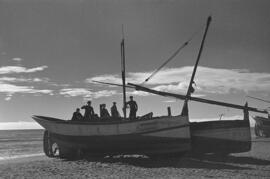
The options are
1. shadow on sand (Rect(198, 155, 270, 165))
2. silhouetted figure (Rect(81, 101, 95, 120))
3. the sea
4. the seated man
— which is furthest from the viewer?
the sea

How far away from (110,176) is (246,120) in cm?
1092

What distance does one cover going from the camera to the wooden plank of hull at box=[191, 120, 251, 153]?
20.2 metres

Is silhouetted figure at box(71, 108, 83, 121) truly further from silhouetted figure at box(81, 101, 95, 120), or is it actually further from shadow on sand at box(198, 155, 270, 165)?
shadow on sand at box(198, 155, 270, 165)

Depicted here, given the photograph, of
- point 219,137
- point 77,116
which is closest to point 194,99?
point 219,137

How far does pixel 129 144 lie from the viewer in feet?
62.4

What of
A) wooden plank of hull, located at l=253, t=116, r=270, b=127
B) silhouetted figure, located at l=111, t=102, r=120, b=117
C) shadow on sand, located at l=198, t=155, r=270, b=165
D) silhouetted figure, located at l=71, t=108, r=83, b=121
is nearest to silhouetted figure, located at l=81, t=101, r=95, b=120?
silhouetted figure, located at l=71, t=108, r=83, b=121

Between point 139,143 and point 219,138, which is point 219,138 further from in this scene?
point 139,143

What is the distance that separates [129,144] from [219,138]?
17.2ft

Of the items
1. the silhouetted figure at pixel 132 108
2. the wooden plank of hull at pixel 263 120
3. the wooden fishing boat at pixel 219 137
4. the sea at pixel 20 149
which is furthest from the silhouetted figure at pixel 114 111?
the wooden plank of hull at pixel 263 120

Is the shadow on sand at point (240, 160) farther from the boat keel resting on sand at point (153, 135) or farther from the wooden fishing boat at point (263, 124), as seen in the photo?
the wooden fishing boat at point (263, 124)

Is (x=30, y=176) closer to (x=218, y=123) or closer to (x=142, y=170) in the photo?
(x=142, y=170)

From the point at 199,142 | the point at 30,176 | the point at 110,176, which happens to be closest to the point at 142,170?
the point at 110,176

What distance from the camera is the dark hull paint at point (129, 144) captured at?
18266mm

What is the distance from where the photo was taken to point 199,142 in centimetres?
2030
